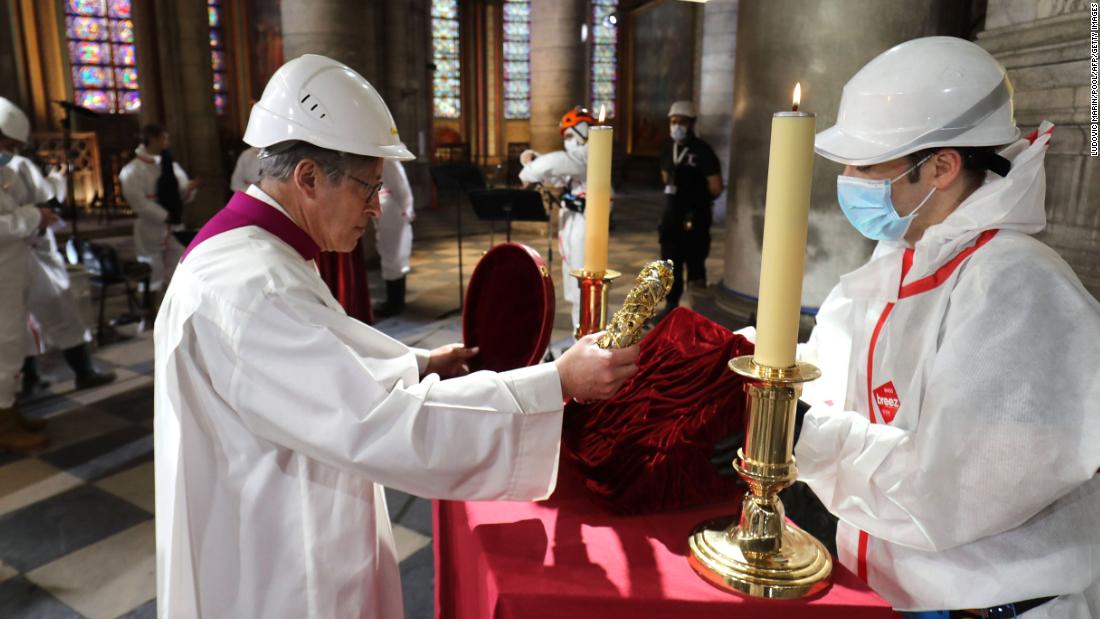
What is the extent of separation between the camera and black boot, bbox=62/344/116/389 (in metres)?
5.39

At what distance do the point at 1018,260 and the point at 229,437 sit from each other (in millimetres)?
1458

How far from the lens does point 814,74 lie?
397cm

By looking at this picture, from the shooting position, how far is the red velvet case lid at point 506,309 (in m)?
1.66

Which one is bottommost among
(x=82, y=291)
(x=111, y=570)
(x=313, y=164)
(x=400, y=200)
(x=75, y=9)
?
(x=111, y=570)

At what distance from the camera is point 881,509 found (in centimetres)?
125

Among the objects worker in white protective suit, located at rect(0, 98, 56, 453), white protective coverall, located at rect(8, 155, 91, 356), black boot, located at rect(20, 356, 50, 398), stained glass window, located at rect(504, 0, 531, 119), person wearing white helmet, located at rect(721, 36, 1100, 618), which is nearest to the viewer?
person wearing white helmet, located at rect(721, 36, 1100, 618)

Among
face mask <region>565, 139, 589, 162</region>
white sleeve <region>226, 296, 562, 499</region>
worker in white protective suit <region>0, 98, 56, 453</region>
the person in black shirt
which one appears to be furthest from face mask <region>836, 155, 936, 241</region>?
the person in black shirt

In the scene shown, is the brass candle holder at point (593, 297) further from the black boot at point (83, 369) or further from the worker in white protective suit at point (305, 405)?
the black boot at point (83, 369)

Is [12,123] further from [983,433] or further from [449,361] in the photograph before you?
[983,433]

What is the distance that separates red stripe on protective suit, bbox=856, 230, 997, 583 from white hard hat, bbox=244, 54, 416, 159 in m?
1.06

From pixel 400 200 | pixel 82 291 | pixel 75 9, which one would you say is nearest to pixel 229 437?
pixel 82 291

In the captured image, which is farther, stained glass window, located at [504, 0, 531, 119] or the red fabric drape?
stained glass window, located at [504, 0, 531, 119]

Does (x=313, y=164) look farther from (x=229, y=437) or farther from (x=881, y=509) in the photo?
(x=881, y=509)

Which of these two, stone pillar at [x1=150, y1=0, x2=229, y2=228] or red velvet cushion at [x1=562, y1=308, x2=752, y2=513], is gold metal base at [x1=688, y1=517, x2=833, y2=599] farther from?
stone pillar at [x1=150, y1=0, x2=229, y2=228]
